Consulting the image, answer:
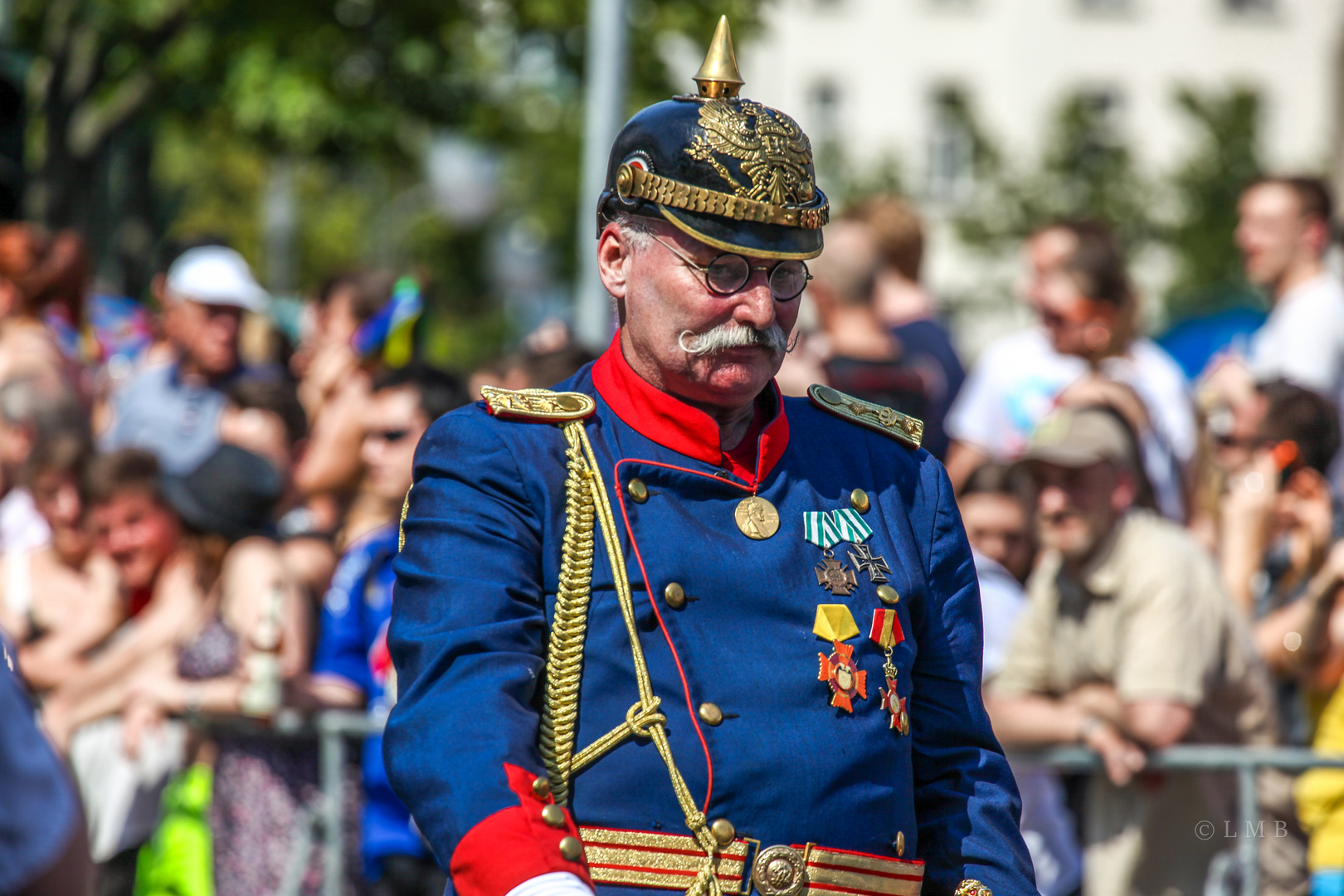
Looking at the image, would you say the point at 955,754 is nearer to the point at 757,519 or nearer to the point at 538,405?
the point at 757,519

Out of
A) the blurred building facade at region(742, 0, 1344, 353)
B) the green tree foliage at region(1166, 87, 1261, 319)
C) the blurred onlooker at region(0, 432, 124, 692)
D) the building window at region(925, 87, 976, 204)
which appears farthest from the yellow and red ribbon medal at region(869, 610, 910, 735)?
the building window at region(925, 87, 976, 204)

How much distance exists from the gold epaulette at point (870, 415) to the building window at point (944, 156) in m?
39.2

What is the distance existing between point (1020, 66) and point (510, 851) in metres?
41.7

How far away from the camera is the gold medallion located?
277 cm

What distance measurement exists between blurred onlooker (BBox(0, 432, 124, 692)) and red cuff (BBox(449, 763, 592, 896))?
395cm

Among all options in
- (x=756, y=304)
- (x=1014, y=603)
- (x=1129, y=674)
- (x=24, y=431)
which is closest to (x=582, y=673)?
(x=756, y=304)

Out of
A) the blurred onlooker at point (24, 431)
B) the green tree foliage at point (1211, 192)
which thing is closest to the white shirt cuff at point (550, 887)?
the blurred onlooker at point (24, 431)

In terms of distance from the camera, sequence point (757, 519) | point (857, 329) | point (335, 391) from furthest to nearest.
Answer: point (335, 391)
point (857, 329)
point (757, 519)

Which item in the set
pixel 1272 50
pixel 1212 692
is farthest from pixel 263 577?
pixel 1272 50

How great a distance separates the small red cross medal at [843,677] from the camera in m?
2.68

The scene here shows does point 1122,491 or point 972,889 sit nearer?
point 972,889

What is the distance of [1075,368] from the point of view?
7.02 metres

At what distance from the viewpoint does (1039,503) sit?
17.6ft

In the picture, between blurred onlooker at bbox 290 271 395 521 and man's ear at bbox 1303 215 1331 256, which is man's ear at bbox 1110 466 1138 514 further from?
blurred onlooker at bbox 290 271 395 521
